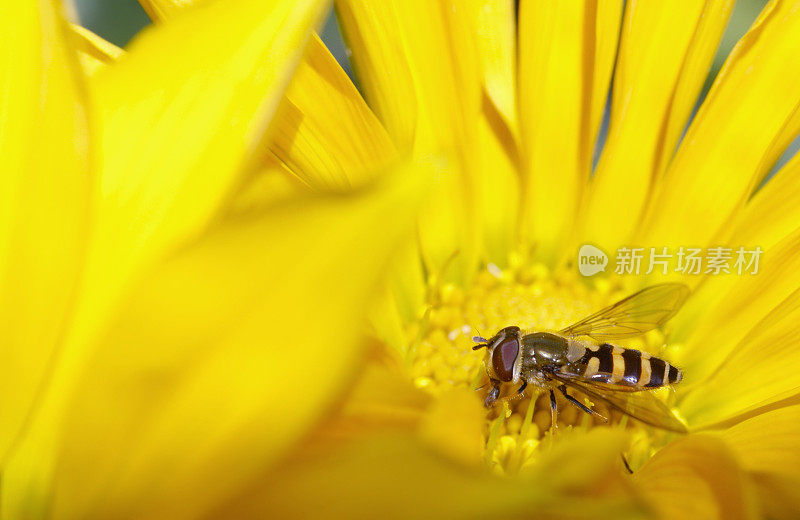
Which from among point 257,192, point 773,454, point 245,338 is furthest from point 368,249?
point 773,454

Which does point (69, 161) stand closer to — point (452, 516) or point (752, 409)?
point (452, 516)

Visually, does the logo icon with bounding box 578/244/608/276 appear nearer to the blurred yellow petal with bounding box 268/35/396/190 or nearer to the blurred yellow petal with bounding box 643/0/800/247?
the blurred yellow petal with bounding box 643/0/800/247

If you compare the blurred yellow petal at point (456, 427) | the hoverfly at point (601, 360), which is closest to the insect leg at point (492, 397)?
the hoverfly at point (601, 360)

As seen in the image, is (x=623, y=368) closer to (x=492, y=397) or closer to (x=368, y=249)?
(x=492, y=397)

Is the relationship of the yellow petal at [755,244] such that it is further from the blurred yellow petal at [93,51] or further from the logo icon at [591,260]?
the blurred yellow petal at [93,51]

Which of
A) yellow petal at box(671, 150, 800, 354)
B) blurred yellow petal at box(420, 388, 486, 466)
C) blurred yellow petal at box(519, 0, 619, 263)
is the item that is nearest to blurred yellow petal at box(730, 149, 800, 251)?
yellow petal at box(671, 150, 800, 354)

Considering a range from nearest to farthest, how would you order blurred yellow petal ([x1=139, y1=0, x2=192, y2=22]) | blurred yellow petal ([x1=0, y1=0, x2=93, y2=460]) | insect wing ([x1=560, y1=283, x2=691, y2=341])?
1. blurred yellow petal ([x1=0, y1=0, x2=93, y2=460])
2. blurred yellow petal ([x1=139, y1=0, x2=192, y2=22])
3. insect wing ([x1=560, y1=283, x2=691, y2=341])

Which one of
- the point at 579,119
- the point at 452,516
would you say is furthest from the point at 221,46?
the point at 579,119
